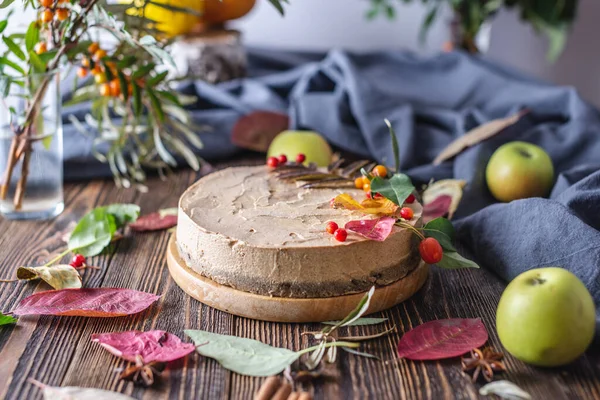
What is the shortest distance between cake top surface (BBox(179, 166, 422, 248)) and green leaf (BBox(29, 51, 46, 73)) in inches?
11.2

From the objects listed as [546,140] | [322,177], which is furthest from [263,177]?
[546,140]

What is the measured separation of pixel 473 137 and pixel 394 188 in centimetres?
46

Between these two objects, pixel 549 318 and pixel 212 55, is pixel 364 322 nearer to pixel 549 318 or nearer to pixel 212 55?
pixel 549 318

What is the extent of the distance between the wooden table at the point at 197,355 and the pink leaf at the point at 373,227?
0.35 ft

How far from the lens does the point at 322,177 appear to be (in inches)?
40.0

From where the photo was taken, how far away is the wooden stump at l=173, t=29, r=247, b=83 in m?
1.61

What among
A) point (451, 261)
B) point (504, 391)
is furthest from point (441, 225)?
point (504, 391)

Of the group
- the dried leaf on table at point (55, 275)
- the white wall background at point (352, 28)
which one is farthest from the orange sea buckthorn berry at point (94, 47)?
the white wall background at point (352, 28)

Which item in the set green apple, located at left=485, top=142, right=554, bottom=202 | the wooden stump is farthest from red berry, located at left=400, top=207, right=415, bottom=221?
the wooden stump

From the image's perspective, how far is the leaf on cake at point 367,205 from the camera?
0.87 meters

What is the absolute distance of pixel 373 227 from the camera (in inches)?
32.3

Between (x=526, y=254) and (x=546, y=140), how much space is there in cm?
45

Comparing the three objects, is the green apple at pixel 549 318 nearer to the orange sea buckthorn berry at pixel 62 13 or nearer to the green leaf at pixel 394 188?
the green leaf at pixel 394 188

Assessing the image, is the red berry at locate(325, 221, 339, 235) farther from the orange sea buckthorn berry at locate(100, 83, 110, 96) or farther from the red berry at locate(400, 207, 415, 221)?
the orange sea buckthorn berry at locate(100, 83, 110, 96)
